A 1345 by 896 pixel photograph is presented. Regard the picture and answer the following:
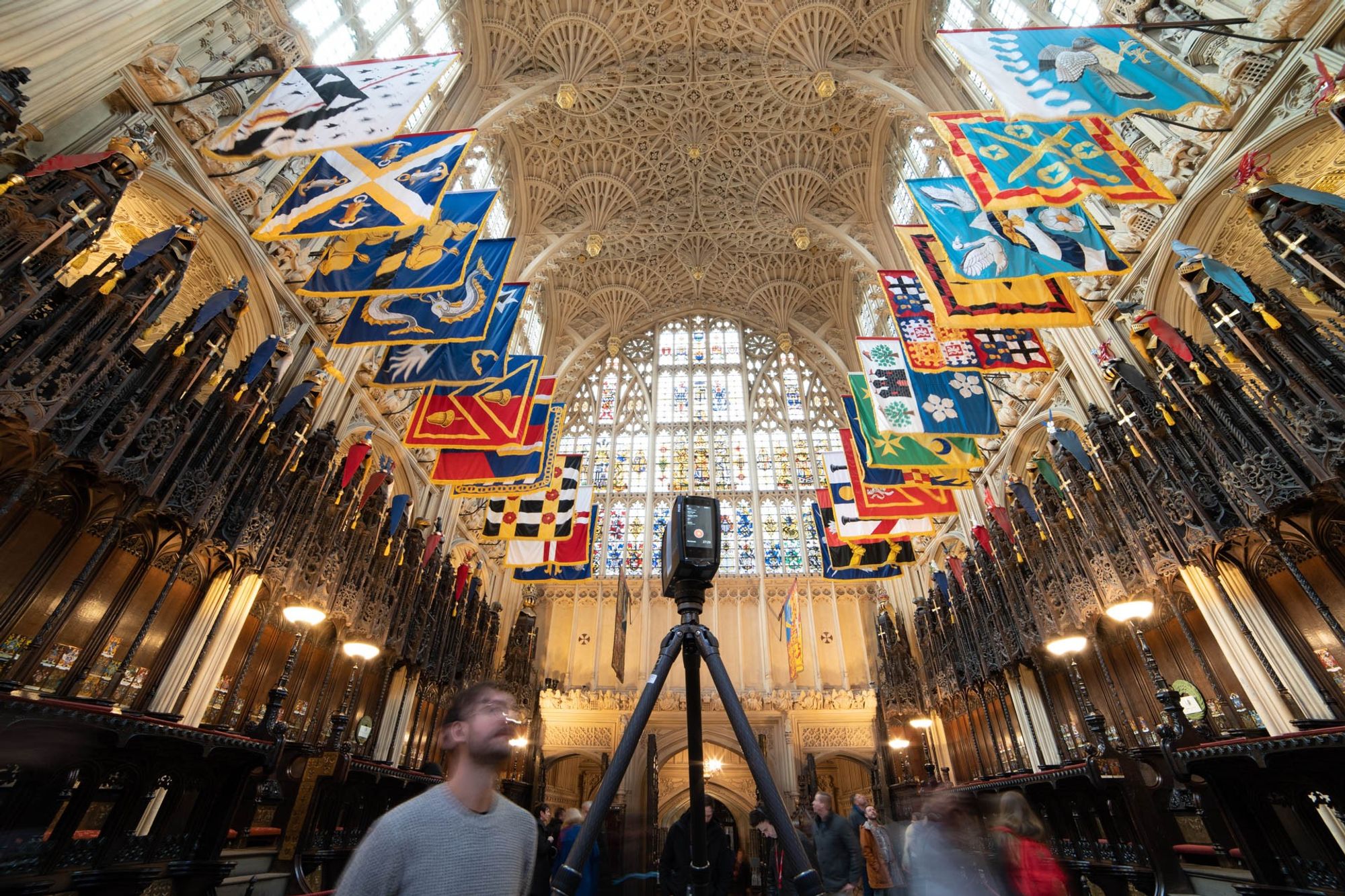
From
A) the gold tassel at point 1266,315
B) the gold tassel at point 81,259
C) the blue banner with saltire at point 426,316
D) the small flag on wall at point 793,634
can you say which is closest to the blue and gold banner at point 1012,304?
the gold tassel at point 1266,315

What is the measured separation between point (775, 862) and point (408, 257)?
10278 millimetres

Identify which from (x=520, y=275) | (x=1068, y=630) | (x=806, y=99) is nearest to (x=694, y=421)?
(x=520, y=275)

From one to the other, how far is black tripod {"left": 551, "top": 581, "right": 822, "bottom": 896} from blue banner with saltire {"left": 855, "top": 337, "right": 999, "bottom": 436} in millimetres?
8468

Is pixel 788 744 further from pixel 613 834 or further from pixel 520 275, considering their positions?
pixel 520 275

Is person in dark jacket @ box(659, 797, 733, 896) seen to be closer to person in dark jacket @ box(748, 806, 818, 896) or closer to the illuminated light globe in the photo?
person in dark jacket @ box(748, 806, 818, 896)

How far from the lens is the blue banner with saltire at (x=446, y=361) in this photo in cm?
902

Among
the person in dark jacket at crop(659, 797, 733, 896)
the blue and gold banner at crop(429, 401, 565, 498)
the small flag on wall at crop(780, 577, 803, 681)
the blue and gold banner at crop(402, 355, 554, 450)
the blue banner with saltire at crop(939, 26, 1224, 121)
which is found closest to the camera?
the person in dark jacket at crop(659, 797, 733, 896)

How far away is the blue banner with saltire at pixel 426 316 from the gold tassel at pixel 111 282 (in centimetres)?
208

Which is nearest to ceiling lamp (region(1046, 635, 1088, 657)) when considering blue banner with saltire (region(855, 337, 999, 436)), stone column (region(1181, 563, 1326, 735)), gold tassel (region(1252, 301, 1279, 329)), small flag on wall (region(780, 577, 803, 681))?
stone column (region(1181, 563, 1326, 735))

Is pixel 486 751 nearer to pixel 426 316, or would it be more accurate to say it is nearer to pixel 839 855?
pixel 839 855

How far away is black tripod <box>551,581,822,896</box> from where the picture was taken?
4.79ft

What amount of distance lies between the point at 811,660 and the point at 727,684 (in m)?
17.4

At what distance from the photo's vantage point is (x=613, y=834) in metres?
9.32

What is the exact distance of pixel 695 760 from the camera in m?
1.86
